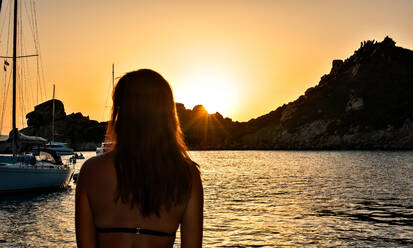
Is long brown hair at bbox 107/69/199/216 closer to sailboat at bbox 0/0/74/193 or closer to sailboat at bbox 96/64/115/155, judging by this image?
sailboat at bbox 96/64/115/155

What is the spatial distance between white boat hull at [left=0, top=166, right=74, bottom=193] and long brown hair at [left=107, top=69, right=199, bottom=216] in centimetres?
2795

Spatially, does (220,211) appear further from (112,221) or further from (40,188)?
(112,221)

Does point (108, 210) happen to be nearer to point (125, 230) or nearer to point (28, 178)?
point (125, 230)

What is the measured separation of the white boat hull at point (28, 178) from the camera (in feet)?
93.1

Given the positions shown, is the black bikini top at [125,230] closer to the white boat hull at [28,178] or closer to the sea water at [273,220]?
the sea water at [273,220]

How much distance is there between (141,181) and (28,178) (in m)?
29.7

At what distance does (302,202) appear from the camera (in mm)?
28547

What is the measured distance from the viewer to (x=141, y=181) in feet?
7.52

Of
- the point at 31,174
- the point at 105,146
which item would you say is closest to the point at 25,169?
the point at 31,174

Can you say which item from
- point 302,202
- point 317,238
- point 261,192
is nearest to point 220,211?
point 302,202

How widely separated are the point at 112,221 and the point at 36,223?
1996 cm

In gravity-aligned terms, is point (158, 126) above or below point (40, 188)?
above

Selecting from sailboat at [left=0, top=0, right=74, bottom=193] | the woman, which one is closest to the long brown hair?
the woman

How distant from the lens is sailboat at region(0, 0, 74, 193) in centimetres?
2856
